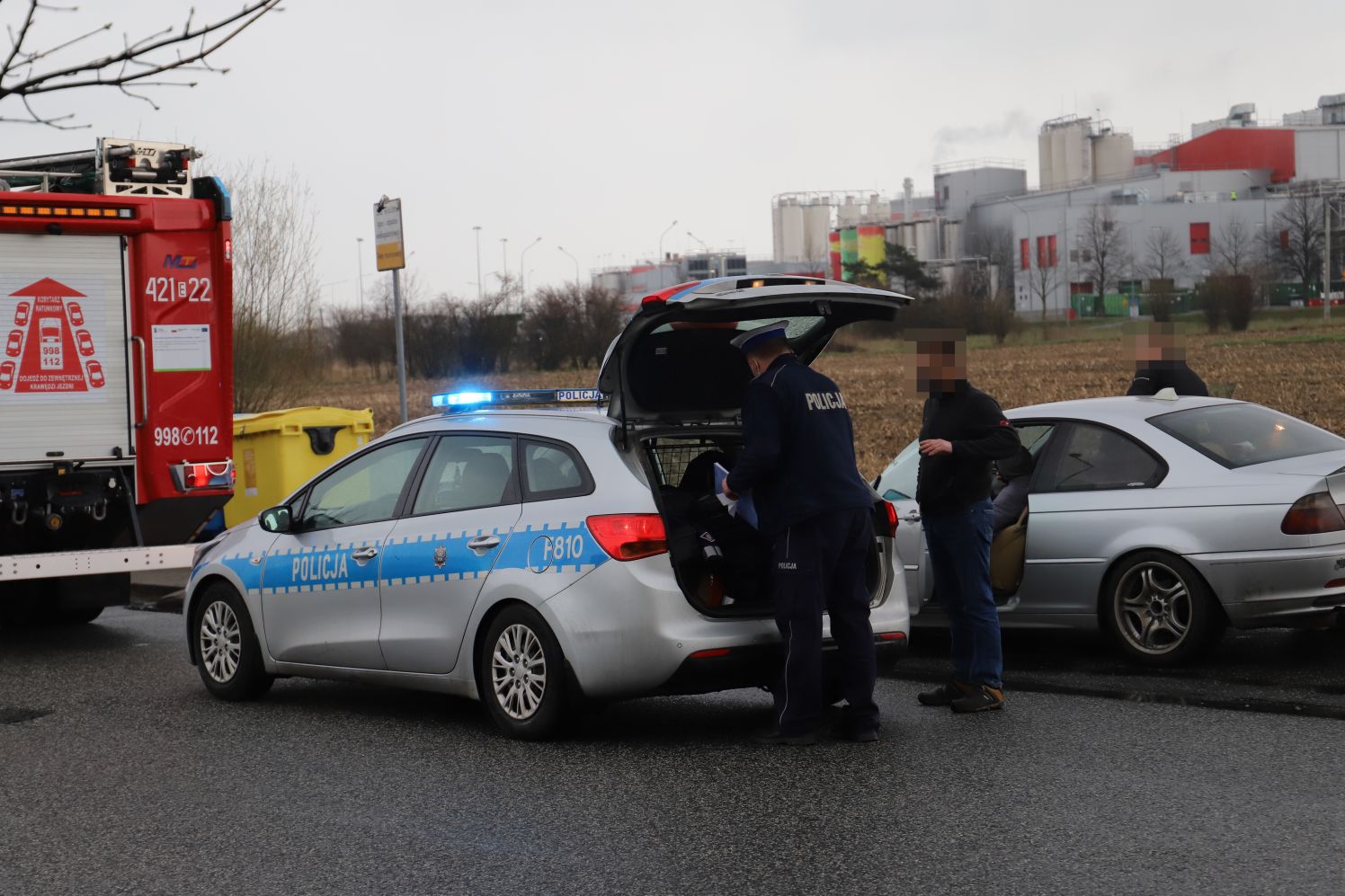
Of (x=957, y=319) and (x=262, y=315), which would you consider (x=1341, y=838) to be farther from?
(x=262, y=315)

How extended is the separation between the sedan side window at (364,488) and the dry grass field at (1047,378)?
919 centimetres

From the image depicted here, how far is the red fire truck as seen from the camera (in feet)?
33.9

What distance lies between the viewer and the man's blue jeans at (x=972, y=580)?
24.7 ft

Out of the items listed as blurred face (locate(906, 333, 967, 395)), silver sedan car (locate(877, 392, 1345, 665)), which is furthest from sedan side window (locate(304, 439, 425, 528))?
silver sedan car (locate(877, 392, 1345, 665))

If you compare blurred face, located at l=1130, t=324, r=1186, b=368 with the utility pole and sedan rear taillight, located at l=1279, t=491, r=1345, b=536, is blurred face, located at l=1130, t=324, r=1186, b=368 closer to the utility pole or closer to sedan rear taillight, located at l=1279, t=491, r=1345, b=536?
sedan rear taillight, located at l=1279, t=491, r=1345, b=536

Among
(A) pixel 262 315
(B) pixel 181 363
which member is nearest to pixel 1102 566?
(B) pixel 181 363

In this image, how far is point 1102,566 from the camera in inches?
334

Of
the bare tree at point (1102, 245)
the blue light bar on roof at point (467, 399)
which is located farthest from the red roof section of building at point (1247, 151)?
the blue light bar on roof at point (467, 399)

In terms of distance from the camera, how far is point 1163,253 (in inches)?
4035

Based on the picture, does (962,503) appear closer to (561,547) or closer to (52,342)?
(561,547)

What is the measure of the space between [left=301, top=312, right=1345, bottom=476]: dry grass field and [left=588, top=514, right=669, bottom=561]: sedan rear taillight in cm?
1084

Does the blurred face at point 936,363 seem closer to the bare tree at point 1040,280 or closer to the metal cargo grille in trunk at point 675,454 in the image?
the metal cargo grille in trunk at point 675,454

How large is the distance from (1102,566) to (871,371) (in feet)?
130

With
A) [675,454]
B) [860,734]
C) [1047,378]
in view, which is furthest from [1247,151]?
[860,734]
